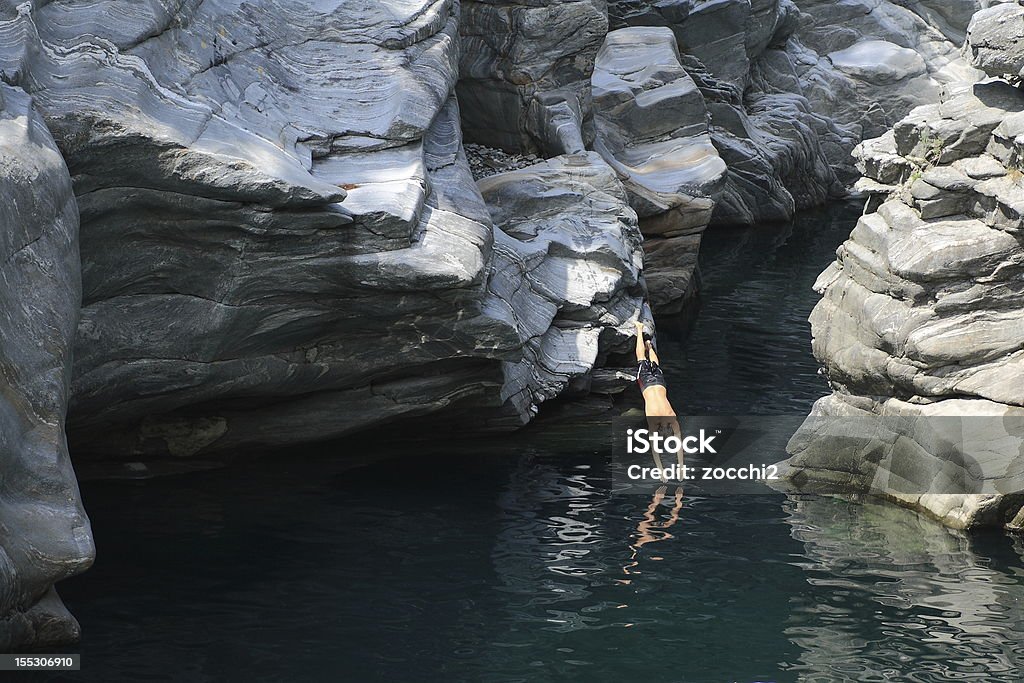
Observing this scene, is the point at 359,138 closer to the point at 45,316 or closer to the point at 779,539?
the point at 45,316

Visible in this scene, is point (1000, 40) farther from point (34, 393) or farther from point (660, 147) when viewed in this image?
point (660, 147)

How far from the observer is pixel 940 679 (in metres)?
11.3

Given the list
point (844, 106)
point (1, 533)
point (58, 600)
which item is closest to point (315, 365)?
point (58, 600)

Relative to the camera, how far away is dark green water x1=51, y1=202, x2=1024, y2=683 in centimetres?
1158

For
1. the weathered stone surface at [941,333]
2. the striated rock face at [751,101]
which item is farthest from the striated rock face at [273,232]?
the striated rock face at [751,101]

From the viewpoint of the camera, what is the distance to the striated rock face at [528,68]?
2545 cm

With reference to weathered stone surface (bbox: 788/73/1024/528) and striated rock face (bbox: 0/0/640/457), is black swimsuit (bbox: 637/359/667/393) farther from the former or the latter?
weathered stone surface (bbox: 788/73/1024/528)

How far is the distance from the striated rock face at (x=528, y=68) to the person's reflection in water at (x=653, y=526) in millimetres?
10676

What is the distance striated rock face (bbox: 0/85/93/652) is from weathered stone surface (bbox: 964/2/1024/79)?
1327 cm

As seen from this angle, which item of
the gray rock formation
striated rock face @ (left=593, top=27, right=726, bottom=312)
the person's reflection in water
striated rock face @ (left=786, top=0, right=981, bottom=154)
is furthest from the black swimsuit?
striated rock face @ (left=786, top=0, right=981, bottom=154)

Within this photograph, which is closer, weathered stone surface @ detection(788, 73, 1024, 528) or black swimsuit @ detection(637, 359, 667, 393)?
weathered stone surface @ detection(788, 73, 1024, 528)

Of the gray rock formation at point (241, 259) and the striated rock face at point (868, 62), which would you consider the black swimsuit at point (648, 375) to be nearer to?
the gray rock formation at point (241, 259)

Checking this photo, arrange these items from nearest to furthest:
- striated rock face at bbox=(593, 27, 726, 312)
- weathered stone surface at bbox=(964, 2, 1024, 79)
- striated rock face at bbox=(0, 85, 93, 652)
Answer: striated rock face at bbox=(0, 85, 93, 652) → weathered stone surface at bbox=(964, 2, 1024, 79) → striated rock face at bbox=(593, 27, 726, 312)

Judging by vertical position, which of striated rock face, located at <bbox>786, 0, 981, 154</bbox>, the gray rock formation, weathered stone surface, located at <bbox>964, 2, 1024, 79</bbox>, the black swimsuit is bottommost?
the black swimsuit
